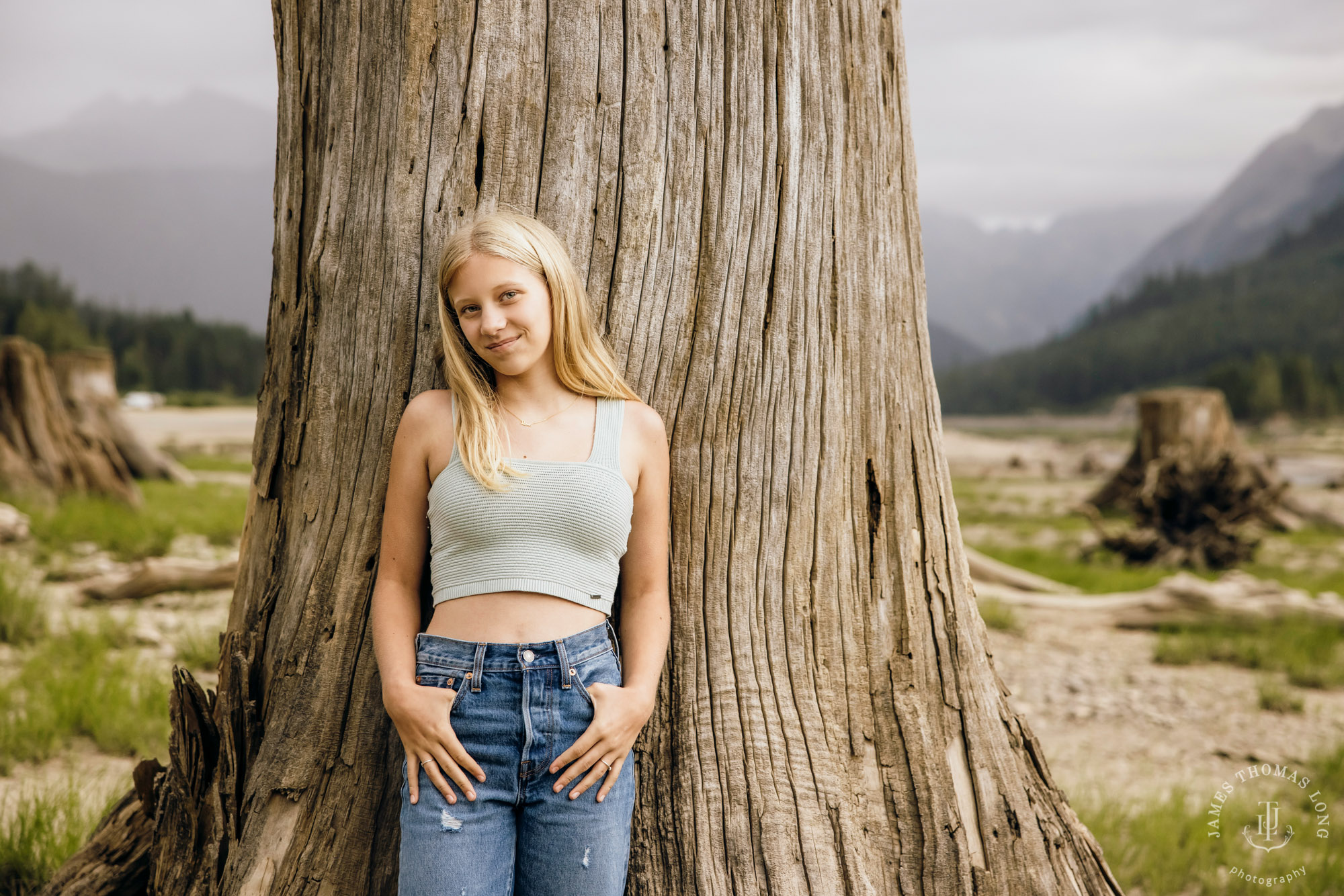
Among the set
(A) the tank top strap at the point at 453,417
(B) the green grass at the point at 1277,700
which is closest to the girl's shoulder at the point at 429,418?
(A) the tank top strap at the point at 453,417

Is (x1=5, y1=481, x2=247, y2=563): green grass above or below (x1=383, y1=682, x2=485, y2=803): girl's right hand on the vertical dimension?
below

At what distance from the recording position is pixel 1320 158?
144375 millimetres

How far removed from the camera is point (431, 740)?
59.6 inches


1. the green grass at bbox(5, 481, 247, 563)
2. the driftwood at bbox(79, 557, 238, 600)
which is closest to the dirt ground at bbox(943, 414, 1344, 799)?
the driftwood at bbox(79, 557, 238, 600)

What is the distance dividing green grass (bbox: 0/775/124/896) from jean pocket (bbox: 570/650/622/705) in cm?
191

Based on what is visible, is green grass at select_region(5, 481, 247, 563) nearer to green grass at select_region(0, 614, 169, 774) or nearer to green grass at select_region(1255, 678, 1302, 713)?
green grass at select_region(0, 614, 169, 774)

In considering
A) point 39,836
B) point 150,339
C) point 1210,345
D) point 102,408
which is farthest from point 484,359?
point 1210,345

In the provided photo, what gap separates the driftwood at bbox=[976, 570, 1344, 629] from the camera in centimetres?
556

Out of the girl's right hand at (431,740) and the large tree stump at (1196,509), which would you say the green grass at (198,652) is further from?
the large tree stump at (1196,509)

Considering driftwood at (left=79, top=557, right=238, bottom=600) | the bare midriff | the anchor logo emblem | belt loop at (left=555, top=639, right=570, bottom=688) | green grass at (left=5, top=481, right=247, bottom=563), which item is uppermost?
the bare midriff

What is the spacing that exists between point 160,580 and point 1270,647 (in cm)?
700

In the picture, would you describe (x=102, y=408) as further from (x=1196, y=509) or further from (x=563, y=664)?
(x=1196, y=509)

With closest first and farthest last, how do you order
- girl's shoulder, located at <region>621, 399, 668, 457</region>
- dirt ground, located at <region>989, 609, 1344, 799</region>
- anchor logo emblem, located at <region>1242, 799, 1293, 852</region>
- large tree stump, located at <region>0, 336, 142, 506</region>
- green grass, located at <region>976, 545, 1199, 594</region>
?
1. girl's shoulder, located at <region>621, 399, 668, 457</region>
2. anchor logo emblem, located at <region>1242, 799, 1293, 852</region>
3. dirt ground, located at <region>989, 609, 1344, 799</region>
4. green grass, located at <region>976, 545, 1199, 594</region>
5. large tree stump, located at <region>0, 336, 142, 506</region>

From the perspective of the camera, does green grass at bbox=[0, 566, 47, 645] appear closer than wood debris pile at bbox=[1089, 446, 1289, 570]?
Yes
